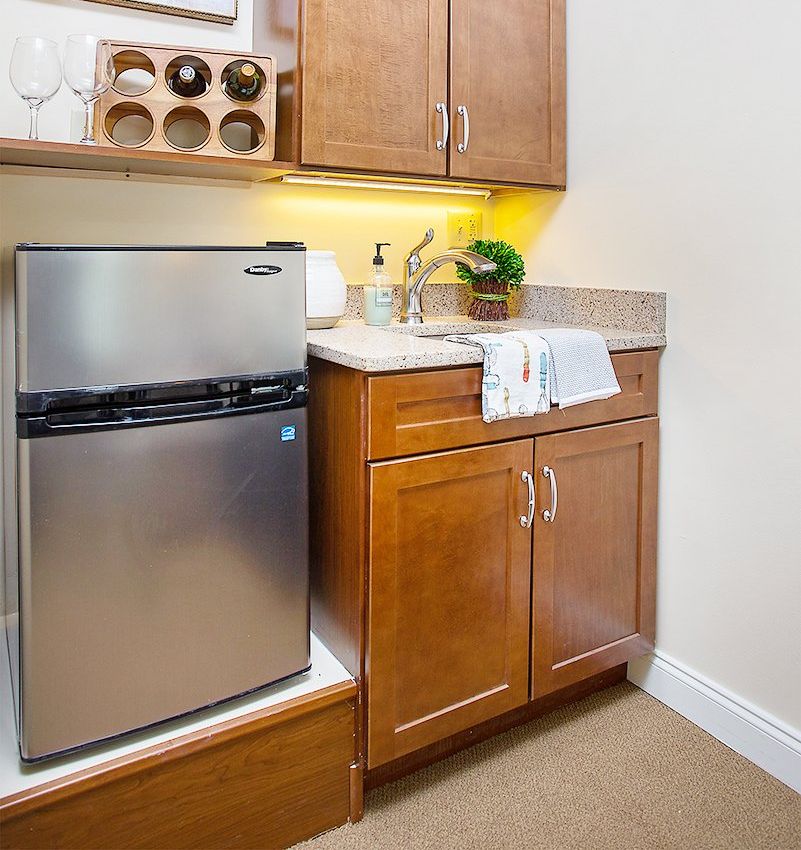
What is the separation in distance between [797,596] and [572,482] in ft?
1.85

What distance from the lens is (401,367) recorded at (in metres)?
1.47

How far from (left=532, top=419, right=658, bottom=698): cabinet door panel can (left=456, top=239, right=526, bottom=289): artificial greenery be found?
0.61 meters

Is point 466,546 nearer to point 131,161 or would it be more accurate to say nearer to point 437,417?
point 437,417

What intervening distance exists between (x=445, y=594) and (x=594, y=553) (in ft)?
1.56

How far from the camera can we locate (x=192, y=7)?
6.03ft

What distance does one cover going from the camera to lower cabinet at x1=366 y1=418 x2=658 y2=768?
1543 millimetres

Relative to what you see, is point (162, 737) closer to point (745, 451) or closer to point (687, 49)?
point (745, 451)

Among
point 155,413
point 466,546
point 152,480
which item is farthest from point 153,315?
point 466,546

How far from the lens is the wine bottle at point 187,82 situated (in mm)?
1712

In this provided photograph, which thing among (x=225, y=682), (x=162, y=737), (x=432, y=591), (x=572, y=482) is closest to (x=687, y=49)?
(x=572, y=482)

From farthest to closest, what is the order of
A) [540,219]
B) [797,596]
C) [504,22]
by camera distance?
[540,219] → [504,22] → [797,596]

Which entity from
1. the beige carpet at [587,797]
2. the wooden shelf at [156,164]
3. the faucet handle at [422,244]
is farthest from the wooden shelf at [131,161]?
the beige carpet at [587,797]

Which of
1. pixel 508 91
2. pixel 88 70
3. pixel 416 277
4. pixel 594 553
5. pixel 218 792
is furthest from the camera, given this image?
pixel 416 277

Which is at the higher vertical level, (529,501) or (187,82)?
(187,82)
